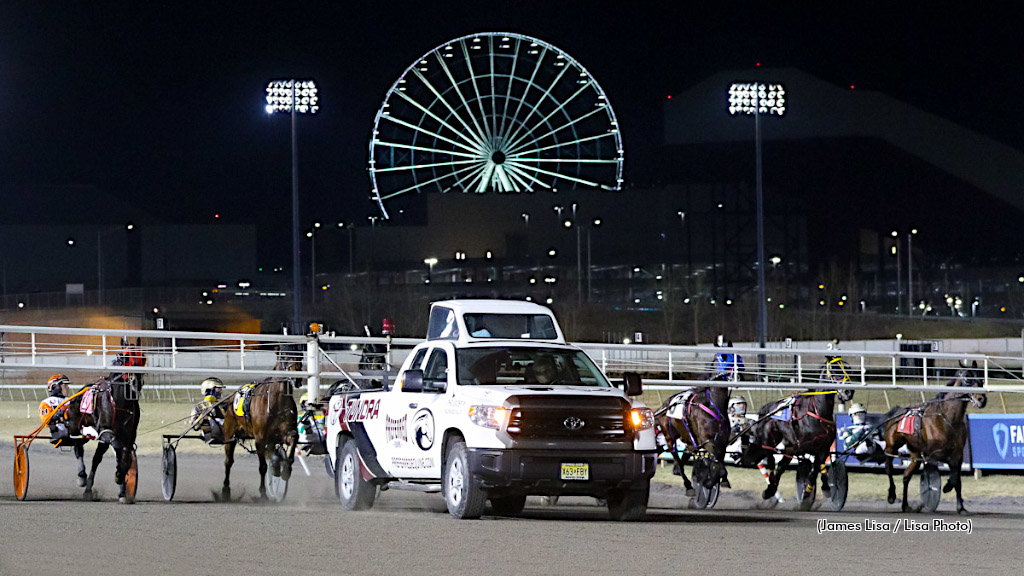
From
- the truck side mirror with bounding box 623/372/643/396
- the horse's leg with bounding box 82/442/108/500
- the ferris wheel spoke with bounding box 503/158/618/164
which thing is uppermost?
the ferris wheel spoke with bounding box 503/158/618/164

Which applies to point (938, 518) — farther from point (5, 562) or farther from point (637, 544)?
point (5, 562)

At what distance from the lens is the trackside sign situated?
22281mm

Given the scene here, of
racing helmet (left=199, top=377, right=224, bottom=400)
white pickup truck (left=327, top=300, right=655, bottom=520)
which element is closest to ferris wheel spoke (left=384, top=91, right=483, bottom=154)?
racing helmet (left=199, top=377, right=224, bottom=400)

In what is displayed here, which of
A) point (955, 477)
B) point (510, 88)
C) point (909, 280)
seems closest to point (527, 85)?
point (510, 88)

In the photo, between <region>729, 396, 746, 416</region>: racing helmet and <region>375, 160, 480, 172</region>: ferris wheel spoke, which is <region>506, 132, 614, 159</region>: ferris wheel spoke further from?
<region>729, 396, 746, 416</region>: racing helmet

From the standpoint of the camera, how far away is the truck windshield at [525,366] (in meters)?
15.3

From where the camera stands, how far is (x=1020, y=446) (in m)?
22.2

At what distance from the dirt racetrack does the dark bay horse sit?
1504 mm

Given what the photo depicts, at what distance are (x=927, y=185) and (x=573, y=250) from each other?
1613 inches

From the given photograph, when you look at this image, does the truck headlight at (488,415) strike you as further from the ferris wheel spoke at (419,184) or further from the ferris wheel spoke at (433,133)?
the ferris wheel spoke at (419,184)

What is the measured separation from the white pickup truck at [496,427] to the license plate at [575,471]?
1 centimetres

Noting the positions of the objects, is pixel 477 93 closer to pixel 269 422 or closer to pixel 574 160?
pixel 574 160

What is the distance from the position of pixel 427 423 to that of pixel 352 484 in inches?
81.1

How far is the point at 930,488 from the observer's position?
64.2 ft
